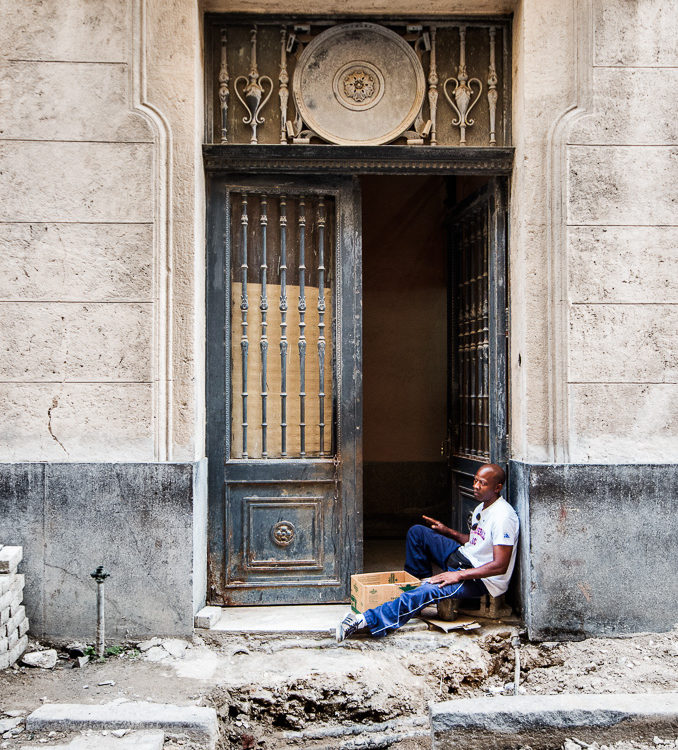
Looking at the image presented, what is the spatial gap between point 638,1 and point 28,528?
527 cm

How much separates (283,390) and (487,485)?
1.54m

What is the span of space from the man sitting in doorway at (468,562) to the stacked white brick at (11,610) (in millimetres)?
1936

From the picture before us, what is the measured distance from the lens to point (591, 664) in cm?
434

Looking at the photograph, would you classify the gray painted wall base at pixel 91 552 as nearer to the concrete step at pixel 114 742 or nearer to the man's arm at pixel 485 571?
the concrete step at pixel 114 742

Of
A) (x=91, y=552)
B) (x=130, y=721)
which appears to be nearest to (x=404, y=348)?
(x=91, y=552)

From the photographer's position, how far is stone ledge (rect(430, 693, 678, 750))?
3453mm

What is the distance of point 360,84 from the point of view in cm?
509

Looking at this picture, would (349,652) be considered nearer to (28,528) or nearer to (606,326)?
(28,528)

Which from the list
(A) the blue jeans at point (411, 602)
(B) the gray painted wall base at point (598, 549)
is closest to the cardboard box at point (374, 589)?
(A) the blue jeans at point (411, 602)

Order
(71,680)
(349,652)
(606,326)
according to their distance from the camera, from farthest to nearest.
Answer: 1. (606,326)
2. (349,652)
3. (71,680)

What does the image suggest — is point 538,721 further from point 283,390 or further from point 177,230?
point 177,230

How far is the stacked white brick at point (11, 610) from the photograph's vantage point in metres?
4.22

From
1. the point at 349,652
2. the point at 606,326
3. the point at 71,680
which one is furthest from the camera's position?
the point at 606,326

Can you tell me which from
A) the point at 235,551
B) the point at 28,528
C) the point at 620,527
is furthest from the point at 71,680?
the point at 620,527
